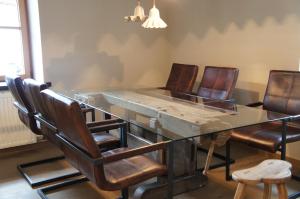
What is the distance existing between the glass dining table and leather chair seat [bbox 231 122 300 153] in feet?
0.34

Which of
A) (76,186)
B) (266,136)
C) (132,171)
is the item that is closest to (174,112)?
(132,171)

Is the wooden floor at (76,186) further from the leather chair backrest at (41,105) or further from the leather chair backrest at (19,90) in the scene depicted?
the leather chair backrest at (19,90)

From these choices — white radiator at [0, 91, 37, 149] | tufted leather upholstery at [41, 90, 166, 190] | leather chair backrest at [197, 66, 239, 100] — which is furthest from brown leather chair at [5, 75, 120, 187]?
leather chair backrest at [197, 66, 239, 100]

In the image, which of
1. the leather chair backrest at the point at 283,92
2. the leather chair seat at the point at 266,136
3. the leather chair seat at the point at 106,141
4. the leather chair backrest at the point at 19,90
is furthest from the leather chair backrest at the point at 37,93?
the leather chair backrest at the point at 283,92

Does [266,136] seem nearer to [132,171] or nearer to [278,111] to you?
[278,111]

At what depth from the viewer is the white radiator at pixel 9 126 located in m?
3.30

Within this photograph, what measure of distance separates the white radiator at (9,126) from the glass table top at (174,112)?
2.27 ft

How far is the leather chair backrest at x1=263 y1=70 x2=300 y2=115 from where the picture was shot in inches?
111

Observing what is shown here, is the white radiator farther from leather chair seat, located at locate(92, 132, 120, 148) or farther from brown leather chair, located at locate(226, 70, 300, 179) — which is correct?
brown leather chair, located at locate(226, 70, 300, 179)

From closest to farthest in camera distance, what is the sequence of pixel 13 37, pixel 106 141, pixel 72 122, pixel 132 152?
pixel 72 122, pixel 132 152, pixel 106 141, pixel 13 37

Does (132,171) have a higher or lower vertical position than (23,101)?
lower

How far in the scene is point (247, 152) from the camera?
353cm

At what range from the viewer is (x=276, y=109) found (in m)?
2.95

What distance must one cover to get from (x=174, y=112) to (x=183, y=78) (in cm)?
159
